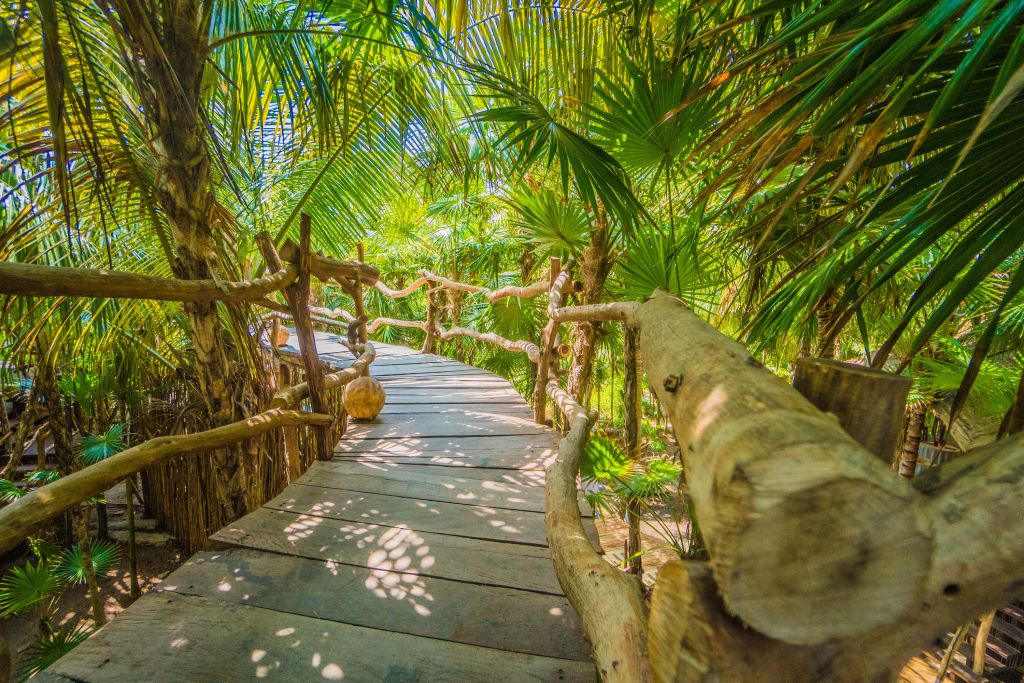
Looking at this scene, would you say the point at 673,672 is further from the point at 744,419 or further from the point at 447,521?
the point at 447,521

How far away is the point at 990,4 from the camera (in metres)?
0.45

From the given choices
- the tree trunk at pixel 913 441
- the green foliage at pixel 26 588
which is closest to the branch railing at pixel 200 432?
the green foliage at pixel 26 588

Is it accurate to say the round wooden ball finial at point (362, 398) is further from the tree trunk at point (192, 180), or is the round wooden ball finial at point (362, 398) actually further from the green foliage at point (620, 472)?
the green foliage at point (620, 472)

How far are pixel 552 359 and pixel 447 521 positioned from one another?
1.80m

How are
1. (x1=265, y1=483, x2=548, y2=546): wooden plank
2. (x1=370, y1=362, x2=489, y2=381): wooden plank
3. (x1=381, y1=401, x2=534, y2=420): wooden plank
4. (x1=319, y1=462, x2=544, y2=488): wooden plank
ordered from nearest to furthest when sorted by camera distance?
(x1=265, y1=483, x2=548, y2=546): wooden plank
(x1=319, y1=462, x2=544, y2=488): wooden plank
(x1=381, y1=401, x2=534, y2=420): wooden plank
(x1=370, y1=362, x2=489, y2=381): wooden plank

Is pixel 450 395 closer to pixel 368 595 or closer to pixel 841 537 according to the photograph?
pixel 368 595

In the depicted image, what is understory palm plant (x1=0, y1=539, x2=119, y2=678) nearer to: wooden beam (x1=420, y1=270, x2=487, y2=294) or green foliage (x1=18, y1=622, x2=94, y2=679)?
green foliage (x1=18, y1=622, x2=94, y2=679)

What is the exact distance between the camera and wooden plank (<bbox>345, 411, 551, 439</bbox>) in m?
2.92

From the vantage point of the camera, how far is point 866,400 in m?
0.55

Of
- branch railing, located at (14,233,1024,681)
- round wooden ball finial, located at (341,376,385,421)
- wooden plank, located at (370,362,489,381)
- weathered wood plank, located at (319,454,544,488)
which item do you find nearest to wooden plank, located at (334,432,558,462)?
weathered wood plank, located at (319,454,544,488)

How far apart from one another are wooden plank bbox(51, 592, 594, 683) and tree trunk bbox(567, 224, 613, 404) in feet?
7.77

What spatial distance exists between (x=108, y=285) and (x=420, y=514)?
1284 millimetres

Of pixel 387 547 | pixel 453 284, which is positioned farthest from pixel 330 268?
pixel 453 284

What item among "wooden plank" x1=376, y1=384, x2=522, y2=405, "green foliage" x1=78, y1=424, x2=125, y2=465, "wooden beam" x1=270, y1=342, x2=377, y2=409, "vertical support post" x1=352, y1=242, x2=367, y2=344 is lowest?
"green foliage" x1=78, y1=424, x2=125, y2=465
